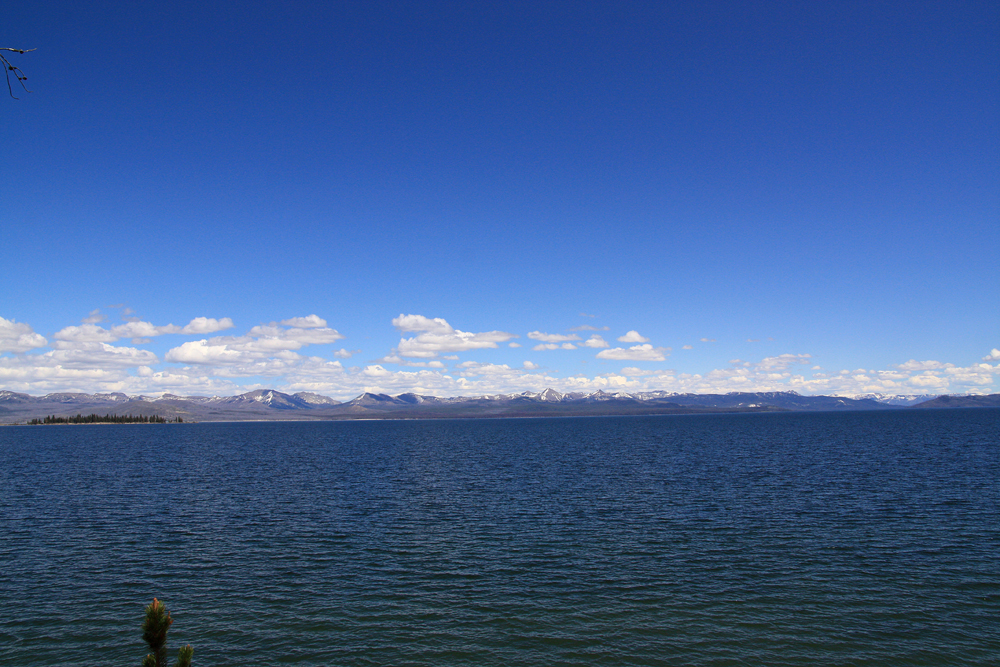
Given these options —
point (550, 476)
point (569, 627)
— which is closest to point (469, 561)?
point (569, 627)

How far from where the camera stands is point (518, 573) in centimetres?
3528

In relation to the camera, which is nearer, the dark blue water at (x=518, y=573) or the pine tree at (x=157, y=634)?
the pine tree at (x=157, y=634)

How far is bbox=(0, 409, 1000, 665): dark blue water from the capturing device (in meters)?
25.7

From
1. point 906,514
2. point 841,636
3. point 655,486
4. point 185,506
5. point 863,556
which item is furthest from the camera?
point 655,486

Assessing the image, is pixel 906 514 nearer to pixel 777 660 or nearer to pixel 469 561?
pixel 777 660

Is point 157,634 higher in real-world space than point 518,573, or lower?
higher

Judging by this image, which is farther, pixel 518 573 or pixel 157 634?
pixel 518 573

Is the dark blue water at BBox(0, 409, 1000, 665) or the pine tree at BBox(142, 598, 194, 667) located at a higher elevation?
the pine tree at BBox(142, 598, 194, 667)

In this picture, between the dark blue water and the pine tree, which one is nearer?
the pine tree

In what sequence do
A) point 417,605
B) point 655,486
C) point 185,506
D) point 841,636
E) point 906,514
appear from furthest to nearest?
point 655,486 → point 185,506 → point 906,514 → point 417,605 → point 841,636

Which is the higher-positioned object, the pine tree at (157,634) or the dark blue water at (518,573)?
the pine tree at (157,634)

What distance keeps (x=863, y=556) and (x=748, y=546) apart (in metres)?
7.04

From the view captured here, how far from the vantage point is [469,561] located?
125ft

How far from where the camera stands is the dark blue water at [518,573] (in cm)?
A: 2566
